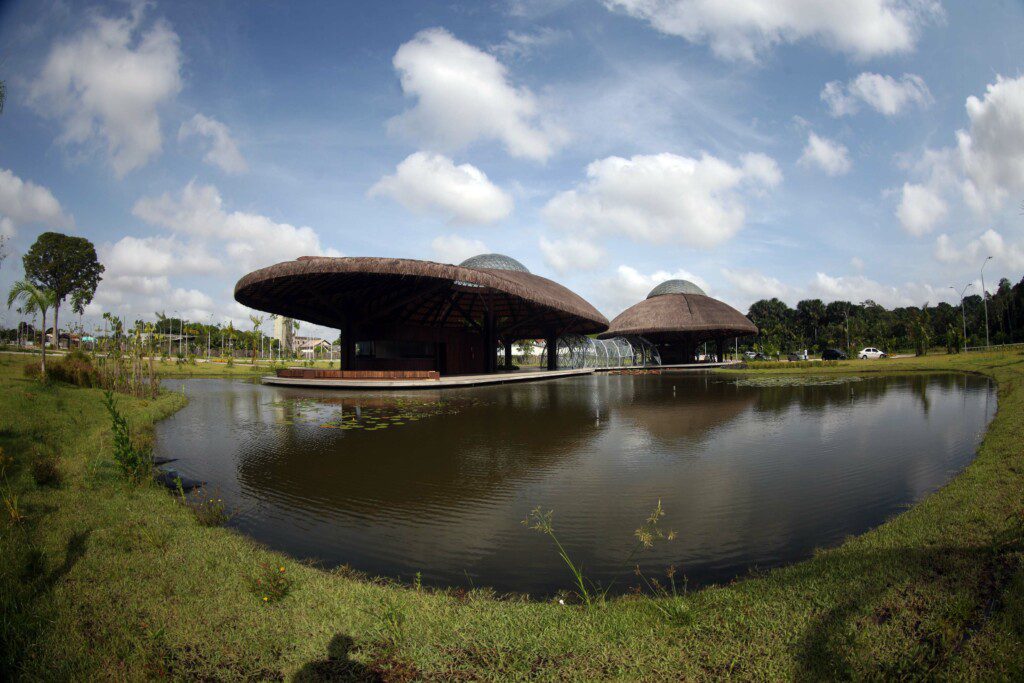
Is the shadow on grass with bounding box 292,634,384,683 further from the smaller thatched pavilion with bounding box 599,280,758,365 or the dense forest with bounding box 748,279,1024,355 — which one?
the dense forest with bounding box 748,279,1024,355

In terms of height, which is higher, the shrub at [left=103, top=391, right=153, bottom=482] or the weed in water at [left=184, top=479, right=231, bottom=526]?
→ the shrub at [left=103, top=391, right=153, bottom=482]

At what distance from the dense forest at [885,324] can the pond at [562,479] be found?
49340mm

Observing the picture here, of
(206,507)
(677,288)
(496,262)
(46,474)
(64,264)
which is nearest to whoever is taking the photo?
(206,507)

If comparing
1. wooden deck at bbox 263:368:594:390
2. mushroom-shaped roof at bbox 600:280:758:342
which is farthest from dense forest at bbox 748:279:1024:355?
wooden deck at bbox 263:368:594:390

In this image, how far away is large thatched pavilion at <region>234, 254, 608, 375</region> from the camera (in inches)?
883

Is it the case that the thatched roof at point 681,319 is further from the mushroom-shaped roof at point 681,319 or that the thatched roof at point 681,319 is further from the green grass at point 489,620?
the green grass at point 489,620

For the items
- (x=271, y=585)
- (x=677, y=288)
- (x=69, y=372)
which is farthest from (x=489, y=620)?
(x=677, y=288)

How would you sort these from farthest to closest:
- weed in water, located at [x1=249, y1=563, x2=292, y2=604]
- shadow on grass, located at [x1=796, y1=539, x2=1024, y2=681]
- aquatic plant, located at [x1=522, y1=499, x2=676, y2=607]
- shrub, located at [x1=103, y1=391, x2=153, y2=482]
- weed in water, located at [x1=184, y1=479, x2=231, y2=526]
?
1. shrub, located at [x1=103, y1=391, x2=153, y2=482]
2. weed in water, located at [x1=184, y1=479, x2=231, y2=526]
3. aquatic plant, located at [x1=522, y1=499, x2=676, y2=607]
4. weed in water, located at [x1=249, y1=563, x2=292, y2=604]
5. shadow on grass, located at [x1=796, y1=539, x2=1024, y2=681]

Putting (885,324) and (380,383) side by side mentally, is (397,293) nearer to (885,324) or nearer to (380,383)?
(380,383)

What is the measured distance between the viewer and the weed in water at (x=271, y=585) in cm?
369

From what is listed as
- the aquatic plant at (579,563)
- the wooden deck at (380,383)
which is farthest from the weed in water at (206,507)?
the wooden deck at (380,383)

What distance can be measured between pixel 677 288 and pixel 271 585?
2454 inches

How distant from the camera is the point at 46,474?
639 centimetres

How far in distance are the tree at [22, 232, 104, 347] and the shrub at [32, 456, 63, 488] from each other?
50816mm
